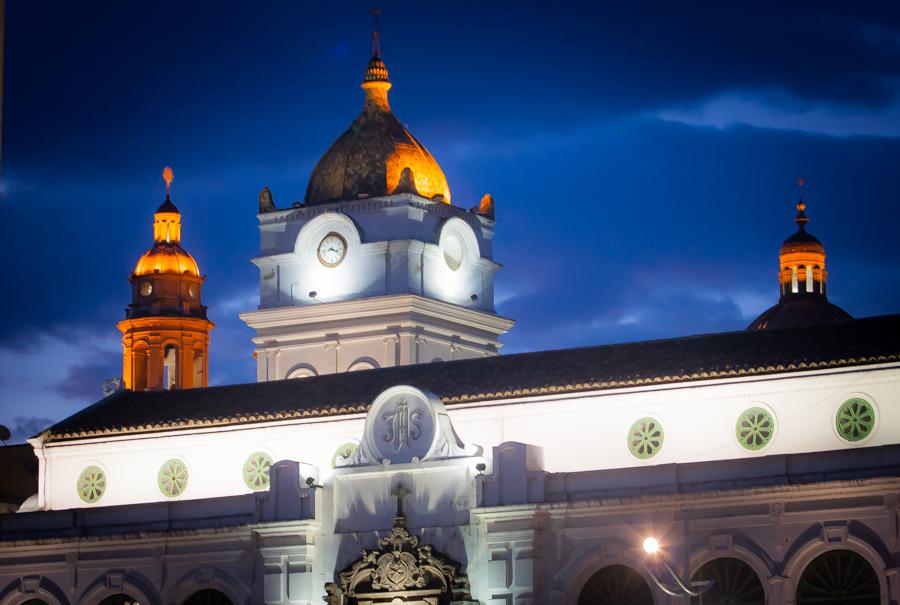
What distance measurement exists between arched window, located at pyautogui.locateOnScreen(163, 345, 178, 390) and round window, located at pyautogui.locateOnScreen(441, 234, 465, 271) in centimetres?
2644

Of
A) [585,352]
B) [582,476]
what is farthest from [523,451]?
[585,352]

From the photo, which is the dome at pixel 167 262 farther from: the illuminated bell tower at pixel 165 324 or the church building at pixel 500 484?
the church building at pixel 500 484

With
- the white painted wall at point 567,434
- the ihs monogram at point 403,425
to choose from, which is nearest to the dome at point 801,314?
the white painted wall at point 567,434

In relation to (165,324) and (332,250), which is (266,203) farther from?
(165,324)

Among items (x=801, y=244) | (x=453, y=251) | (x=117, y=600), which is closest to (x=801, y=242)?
(x=801, y=244)

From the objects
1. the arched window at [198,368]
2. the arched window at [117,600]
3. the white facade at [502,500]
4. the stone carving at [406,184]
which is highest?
the stone carving at [406,184]

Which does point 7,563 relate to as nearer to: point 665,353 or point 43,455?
point 43,455

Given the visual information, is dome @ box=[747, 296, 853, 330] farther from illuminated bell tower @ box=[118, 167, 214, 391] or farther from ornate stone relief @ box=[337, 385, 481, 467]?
ornate stone relief @ box=[337, 385, 481, 467]

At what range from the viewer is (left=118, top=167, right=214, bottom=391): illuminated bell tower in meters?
91.9

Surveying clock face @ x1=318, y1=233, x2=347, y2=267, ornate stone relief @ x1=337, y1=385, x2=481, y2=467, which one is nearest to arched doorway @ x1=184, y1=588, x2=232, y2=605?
ornate stone relief @ x1=337, y1=385, x2=481, y2=467

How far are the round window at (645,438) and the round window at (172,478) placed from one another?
1722 cm

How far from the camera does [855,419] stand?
159 ft

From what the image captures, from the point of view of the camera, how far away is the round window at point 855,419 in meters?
48.2

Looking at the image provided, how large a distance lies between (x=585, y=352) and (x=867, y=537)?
13639 mm
